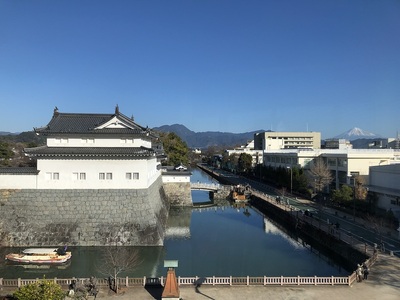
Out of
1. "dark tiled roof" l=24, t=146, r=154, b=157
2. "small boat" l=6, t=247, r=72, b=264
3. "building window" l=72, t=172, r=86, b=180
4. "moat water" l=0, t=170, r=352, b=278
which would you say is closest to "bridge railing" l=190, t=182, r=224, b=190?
"moat water" l=0, t=170, r=352, b=278

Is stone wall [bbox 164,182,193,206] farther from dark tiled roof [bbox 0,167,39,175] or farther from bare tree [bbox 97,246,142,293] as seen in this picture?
dark tiled roof [bbox 0,167,39,175]

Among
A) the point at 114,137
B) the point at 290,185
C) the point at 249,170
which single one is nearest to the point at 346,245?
the point at 114,137

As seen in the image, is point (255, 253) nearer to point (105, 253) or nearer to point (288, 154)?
point (105, 253)

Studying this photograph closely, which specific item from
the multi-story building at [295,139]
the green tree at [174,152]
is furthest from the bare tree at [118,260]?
the multi-story building at [295,139]

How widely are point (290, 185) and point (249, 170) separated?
30.1 m

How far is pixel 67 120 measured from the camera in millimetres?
27938

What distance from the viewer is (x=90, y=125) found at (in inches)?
1068

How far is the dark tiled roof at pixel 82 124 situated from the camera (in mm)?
25094

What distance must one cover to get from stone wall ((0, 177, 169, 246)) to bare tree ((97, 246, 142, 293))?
3.31ft

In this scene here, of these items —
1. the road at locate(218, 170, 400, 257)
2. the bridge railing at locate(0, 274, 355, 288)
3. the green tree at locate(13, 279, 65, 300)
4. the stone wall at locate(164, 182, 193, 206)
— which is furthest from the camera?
the stone wall at locate(164, 182, 193, 206)

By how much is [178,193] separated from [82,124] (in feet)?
58.2

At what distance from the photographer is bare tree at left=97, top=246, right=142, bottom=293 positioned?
1767 cm

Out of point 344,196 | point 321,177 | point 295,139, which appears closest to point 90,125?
point 344,196

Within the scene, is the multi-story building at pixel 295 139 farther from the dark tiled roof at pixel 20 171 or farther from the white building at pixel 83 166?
the dark tiled roof at pixel 20 171
